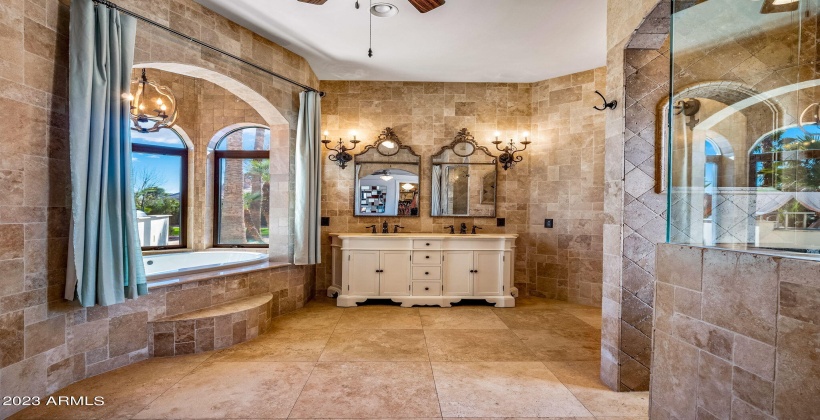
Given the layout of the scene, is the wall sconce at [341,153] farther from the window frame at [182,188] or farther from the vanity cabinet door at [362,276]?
the window frame at [182,188]

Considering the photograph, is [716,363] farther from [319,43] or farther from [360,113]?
[360,113]

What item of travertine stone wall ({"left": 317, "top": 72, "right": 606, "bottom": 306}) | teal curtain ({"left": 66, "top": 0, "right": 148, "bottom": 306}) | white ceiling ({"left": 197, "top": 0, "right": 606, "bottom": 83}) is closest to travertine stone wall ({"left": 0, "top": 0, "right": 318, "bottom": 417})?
teal curtain ({"left": 66, "top": 0, "right": 148, "bottom": 306})

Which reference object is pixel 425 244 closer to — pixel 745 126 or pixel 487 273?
pixel 487 273

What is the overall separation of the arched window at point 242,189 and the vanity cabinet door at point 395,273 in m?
2.05

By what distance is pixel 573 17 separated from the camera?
119 inches

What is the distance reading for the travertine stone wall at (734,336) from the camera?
91 centimetres

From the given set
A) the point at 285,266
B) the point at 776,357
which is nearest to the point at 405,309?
the point at 285,266

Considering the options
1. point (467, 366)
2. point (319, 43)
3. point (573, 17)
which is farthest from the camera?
point (319, 43)

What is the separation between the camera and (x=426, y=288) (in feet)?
13.1

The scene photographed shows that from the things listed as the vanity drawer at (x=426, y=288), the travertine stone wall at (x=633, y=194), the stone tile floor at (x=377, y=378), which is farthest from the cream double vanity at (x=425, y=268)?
the travertine stone wall at (x=633, y=194)

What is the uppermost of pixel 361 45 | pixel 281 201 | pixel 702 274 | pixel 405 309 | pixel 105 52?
pixel 361 45

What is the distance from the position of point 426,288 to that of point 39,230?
3.20 metres

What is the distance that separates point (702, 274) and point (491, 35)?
9.54 feet

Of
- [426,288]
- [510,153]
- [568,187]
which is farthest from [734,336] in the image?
[510,153]
